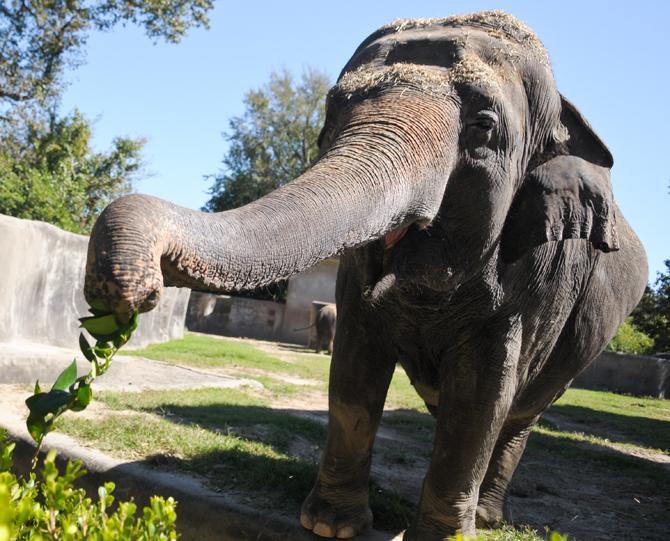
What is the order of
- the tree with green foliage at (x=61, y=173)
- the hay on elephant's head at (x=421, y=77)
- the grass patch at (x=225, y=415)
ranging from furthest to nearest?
the tree with green foliage at (x=61, y=173)
the grass patch at (x=225, y=415)
the hay on elephant's head at (x=421, y=77)

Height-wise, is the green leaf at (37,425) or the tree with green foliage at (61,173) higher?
the tree with green foliage at (61,173)

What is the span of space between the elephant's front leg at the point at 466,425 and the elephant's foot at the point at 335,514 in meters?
0.32

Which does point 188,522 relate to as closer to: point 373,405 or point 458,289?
point 373,405

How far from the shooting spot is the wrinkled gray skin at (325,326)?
2109 cm

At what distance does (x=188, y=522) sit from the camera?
3.75 m

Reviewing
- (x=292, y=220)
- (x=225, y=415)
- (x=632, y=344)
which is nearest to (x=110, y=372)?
(x=225, y=415)

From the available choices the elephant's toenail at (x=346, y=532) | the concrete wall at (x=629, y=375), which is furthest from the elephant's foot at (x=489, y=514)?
the concrete wall at (x=629, y=375)

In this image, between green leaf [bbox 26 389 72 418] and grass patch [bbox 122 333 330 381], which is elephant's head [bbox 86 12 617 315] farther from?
grass patch [bbox 122 333 330 381]

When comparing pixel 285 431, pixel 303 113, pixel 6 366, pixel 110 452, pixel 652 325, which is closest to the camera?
pixel 110 452

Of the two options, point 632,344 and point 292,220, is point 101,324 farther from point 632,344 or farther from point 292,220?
point 632,344

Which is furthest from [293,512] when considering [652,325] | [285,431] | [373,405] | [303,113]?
[303,113]

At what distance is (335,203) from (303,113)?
4135cm

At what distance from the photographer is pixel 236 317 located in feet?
94.1

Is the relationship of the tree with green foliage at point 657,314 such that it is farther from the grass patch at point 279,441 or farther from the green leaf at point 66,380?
the green leaf at point 66,380
